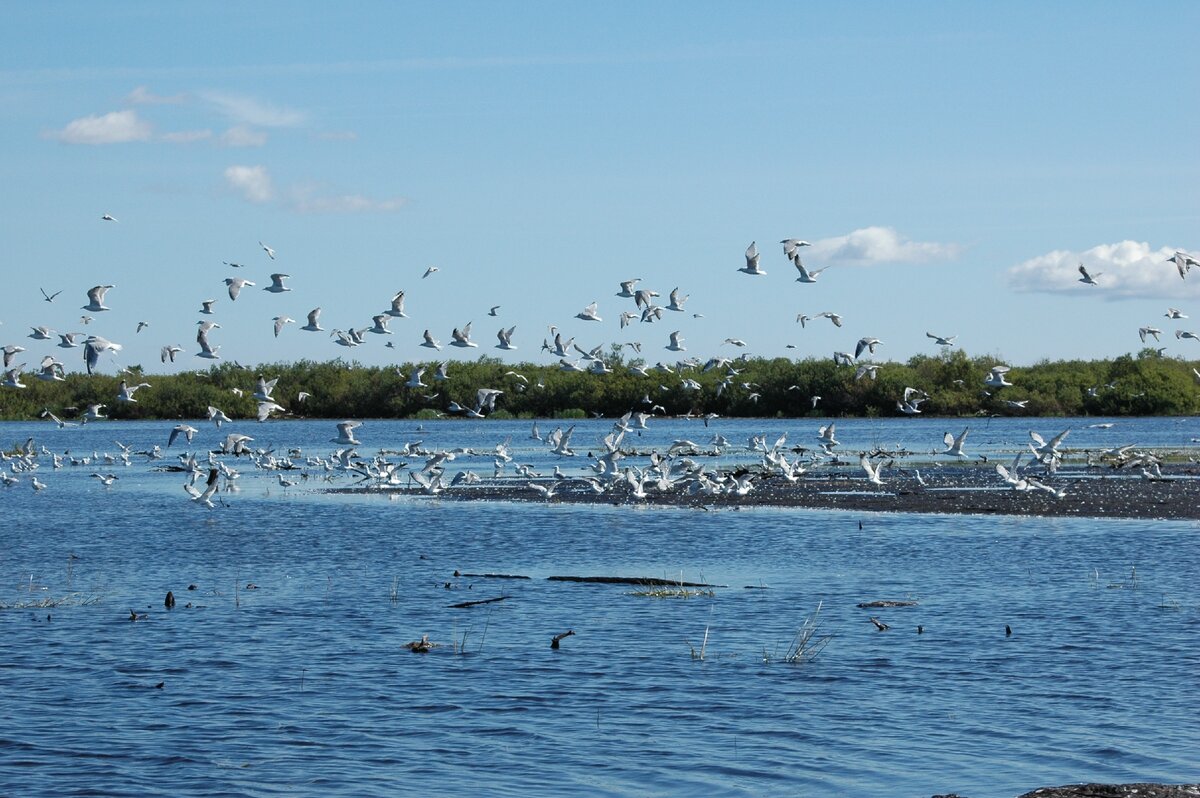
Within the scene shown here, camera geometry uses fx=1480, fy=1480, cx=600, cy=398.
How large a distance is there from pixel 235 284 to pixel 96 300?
2916mm

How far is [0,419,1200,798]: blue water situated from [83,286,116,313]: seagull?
479 centimetres

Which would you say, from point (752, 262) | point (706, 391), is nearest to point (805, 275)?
point (752, 262)

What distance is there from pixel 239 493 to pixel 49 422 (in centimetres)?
8914

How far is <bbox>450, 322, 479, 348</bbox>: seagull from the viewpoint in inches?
1307

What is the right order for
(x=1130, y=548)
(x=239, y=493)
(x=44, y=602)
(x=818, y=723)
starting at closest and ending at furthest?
(x=818, y=723), (x=44, y=602), (x=1130, y=548), (x=239, y=493)

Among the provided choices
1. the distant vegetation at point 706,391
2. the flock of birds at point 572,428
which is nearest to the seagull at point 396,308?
the flock of birds at point 572,428

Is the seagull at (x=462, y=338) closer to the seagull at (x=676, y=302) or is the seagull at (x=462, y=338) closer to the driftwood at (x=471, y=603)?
the seagull at (x=676, y=302)

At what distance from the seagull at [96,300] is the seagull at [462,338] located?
8008 mm

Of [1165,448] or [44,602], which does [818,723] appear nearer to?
[44,602]

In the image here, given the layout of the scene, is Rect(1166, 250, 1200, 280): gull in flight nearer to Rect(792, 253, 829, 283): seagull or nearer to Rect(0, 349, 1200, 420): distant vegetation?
Rect(792, 253, 829, 283): seagull

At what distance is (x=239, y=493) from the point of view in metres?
45.7

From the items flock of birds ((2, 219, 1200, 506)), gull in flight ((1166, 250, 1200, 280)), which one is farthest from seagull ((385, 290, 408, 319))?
gull in flight ((1166, 250, 1200, 280))

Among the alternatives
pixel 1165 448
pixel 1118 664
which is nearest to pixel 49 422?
pixel 1165 448

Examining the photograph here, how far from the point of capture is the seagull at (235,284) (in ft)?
88.5
